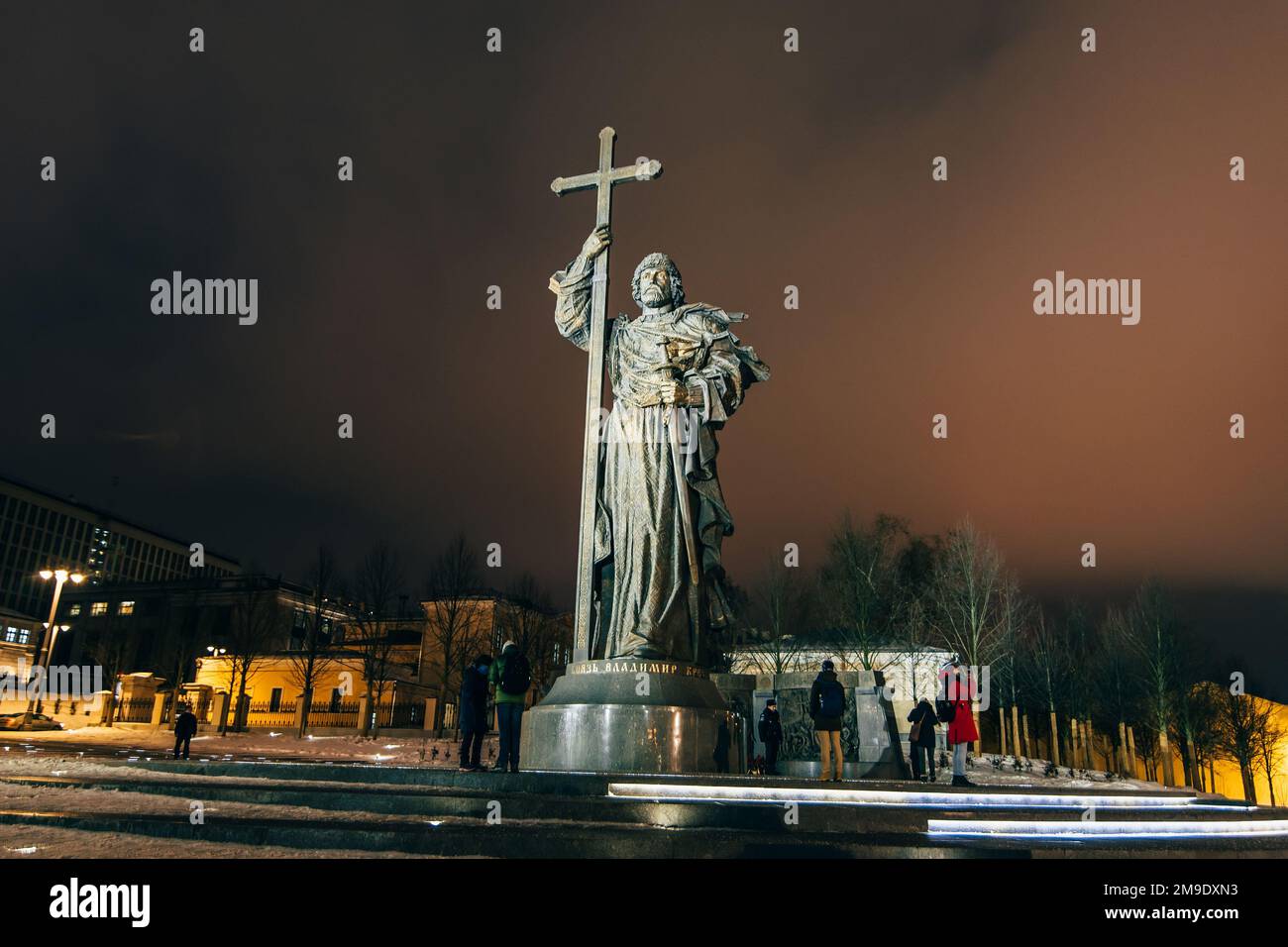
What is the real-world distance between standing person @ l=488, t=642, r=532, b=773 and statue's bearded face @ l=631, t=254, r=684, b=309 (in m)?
4.32

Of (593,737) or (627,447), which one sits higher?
(627,447)

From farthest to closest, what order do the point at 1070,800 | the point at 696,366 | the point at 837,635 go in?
the point at 837,635 < the point at 696,366 < the point at 1070,800

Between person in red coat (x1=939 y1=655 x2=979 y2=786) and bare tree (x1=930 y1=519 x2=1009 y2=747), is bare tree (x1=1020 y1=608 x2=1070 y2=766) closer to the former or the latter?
bare tree (x1=930 y1=519 x2=1009 y2=747)

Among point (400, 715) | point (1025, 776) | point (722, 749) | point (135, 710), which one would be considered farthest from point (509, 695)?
point (135, 710)

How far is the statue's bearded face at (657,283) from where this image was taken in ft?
32.9

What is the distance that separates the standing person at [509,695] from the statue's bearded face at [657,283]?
432 centimetres

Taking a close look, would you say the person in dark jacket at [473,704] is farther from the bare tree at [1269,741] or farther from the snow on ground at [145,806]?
the bare tree at [1269,741]

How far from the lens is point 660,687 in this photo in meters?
8.55

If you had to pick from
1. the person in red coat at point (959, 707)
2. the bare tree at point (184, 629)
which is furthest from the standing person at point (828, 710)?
the bare tree at point (184, 629)

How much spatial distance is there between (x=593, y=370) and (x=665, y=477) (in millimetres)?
1584

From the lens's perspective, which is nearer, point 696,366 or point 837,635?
point 696,366
